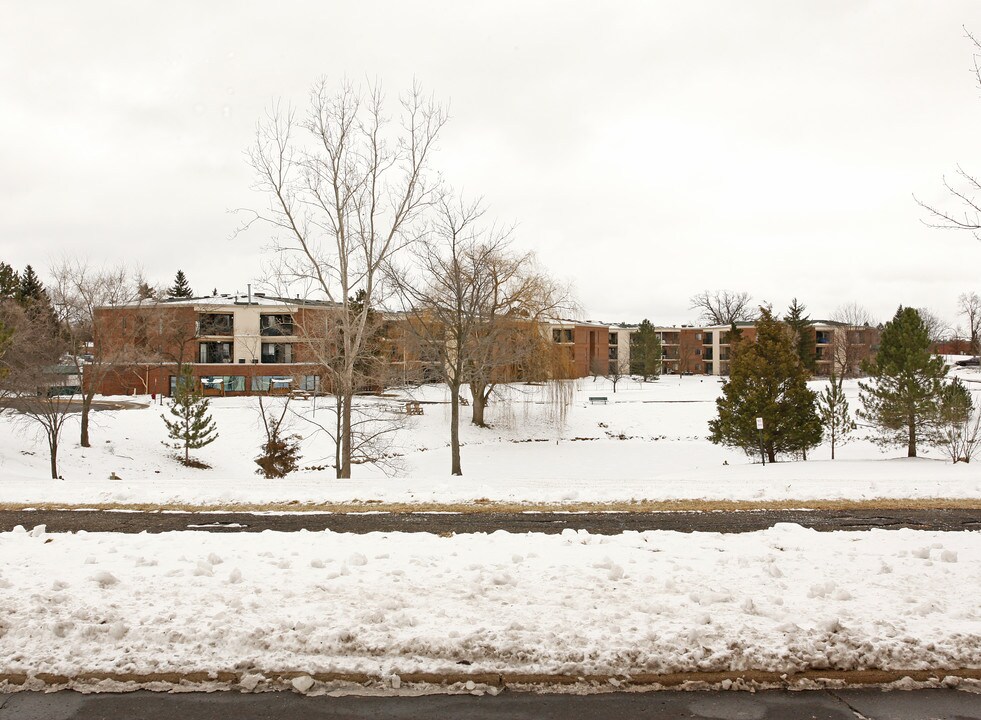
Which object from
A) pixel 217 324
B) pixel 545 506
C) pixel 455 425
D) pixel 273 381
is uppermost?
pixel 217 324

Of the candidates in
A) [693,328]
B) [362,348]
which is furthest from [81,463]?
[693,328]

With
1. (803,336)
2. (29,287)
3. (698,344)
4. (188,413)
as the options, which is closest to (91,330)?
(188,413)

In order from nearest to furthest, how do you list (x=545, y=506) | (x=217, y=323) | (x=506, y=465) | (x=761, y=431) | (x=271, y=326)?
(x=545, y=506), (x=761, y=431), (x=506, y=465), (x=271, y=326), (x=217, y=323)

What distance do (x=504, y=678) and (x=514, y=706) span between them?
37 centimetres

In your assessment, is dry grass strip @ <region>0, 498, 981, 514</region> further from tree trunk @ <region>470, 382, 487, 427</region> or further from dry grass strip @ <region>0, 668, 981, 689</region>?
tree trunk @ <region>470, 382, 487, 427</region>

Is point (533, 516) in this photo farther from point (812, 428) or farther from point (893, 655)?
point (812, 428)

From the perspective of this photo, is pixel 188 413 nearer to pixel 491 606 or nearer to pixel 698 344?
pixel 491 606

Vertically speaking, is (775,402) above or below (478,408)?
above

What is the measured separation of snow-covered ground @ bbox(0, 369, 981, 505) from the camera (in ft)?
49.2

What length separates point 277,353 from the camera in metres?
70.8

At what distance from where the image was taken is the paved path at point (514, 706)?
17.0 ft

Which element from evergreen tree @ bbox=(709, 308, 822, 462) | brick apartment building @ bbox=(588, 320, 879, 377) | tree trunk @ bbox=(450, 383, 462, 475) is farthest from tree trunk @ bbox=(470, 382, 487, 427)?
brick apartment building @ bbox=(588, 320, 879, 377)

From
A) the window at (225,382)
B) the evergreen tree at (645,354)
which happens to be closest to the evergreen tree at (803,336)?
the evergreen tree at (645,354)

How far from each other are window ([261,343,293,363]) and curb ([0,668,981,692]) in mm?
65951
